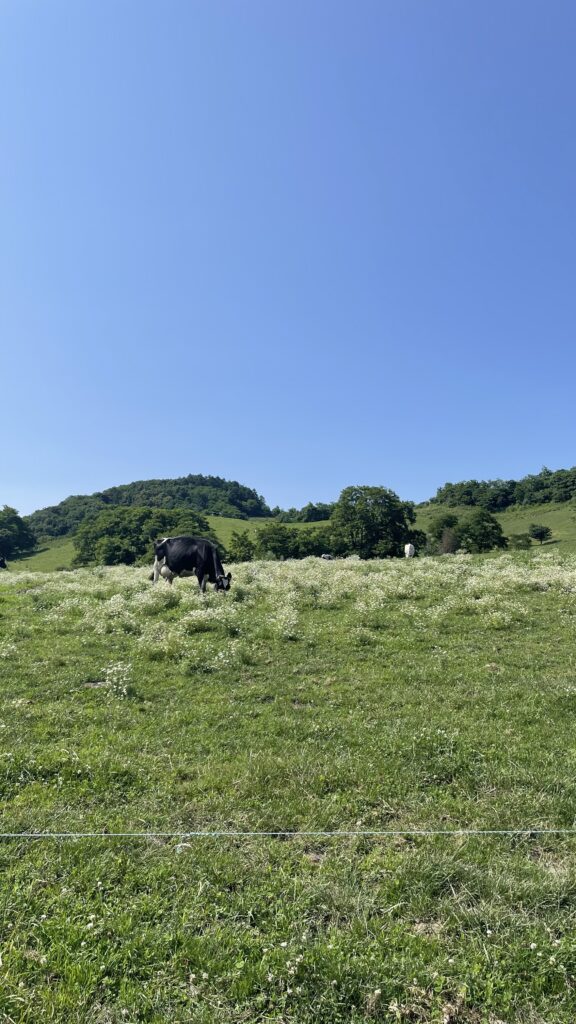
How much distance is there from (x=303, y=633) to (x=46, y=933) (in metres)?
10.3

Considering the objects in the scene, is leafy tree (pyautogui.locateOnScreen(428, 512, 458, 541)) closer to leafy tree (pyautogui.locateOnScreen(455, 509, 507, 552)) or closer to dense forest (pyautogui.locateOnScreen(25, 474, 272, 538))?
leafy tree (pyautogui.locateOnScreen(455, 509, 507, 552))

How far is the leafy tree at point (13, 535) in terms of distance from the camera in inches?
4451

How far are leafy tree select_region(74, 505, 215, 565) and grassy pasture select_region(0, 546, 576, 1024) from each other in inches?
3047

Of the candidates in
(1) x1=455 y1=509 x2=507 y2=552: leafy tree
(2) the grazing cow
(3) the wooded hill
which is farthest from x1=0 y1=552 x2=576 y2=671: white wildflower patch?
(3) the wooded hill

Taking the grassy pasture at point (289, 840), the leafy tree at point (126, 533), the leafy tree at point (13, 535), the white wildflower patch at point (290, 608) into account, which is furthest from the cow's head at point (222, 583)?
the leafy tree at point (13, 535)

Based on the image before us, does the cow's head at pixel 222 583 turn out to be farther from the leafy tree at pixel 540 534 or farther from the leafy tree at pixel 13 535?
the leafy tree at pixel 13 535

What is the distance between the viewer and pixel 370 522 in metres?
86.4

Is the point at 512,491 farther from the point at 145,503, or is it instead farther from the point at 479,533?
the point at 145,503

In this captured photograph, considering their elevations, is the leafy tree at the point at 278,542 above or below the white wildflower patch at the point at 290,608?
above

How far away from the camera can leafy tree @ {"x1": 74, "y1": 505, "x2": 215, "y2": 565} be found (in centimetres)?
8731

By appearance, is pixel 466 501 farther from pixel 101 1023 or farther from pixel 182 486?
pixel 101 1023

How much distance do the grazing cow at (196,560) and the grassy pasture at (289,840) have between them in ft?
33.2

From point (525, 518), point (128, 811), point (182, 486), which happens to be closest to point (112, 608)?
point (128, 811)

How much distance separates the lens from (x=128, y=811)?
18.4 ft
